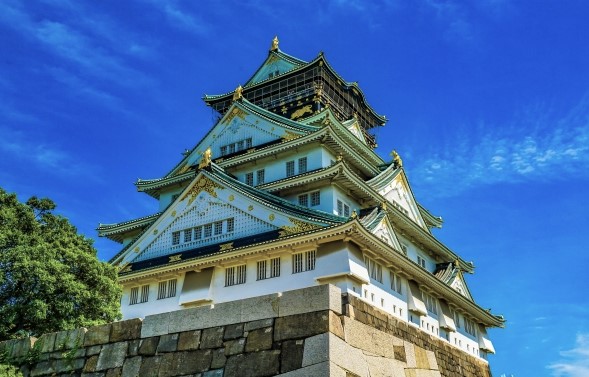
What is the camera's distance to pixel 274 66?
5244 centimetres

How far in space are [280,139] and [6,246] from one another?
20.8m

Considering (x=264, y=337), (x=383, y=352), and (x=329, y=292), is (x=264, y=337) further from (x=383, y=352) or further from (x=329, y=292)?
(x=383, y=352)

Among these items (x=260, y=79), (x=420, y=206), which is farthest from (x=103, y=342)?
(x=260, y=79)

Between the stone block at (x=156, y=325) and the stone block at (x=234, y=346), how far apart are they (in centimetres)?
133

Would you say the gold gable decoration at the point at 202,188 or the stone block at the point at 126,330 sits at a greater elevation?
the gold gable decoration at the point at 202,188

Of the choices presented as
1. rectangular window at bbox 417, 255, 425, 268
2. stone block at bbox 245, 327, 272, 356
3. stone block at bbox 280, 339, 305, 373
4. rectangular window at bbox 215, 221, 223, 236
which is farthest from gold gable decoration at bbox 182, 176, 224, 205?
stone block at bbox 280, 339, 305, 373

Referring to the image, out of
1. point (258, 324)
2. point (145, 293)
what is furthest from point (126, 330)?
point (145, 293)

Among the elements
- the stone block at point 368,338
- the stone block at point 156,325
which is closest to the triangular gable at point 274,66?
the stone block at point 156,325

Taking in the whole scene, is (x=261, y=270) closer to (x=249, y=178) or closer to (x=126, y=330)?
(x=249, y=178)

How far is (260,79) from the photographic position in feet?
173

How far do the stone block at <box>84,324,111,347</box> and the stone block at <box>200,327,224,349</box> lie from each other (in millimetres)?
2345

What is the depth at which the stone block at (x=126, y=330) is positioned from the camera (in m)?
12.3

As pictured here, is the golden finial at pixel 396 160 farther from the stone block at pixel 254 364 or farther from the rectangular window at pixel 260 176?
the stone block at pixel 254 364

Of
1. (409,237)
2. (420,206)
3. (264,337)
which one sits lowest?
(264,337)
